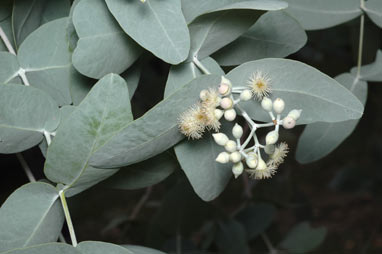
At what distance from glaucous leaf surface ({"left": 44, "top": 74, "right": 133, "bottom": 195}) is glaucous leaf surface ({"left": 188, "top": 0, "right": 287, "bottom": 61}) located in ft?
0.55

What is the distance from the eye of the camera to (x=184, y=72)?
905 millimetres

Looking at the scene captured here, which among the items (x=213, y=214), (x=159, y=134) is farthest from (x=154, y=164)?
(x=213, y=214)

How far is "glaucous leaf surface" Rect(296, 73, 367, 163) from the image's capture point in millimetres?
1158

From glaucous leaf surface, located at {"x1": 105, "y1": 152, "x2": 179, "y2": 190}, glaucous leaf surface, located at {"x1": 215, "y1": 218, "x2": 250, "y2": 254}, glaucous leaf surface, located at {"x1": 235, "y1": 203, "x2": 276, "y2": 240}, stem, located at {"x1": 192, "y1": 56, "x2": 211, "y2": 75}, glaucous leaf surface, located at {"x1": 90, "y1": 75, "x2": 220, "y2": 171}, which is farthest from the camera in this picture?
glaucous leaf surface, located at {"x1": 235, "y1": 203, "x2": 276, "y2": 240}

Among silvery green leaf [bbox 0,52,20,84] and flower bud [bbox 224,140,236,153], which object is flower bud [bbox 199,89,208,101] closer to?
flower bud [bbox 224,140,236,153]

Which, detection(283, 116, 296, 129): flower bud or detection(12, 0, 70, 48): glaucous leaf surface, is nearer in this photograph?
detection(283, 116, 296, 129): flower bud

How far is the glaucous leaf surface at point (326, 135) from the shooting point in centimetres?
116

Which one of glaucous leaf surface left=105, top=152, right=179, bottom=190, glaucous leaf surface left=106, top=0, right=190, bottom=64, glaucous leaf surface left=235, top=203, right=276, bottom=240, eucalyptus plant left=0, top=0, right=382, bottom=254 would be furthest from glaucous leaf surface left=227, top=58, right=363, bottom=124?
glaucous leaf surface left=235, top=203, right=276, bottom=240

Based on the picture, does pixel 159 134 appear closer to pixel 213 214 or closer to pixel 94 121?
pixel 94 121

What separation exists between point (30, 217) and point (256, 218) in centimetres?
146

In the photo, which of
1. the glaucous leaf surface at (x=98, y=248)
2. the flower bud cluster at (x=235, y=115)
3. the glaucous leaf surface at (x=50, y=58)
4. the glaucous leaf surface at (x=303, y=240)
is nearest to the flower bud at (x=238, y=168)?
the flower bud cluster at (x=235, y=115)

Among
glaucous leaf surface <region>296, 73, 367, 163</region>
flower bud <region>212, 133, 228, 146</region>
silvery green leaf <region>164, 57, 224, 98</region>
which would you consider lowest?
A: glaucous leaf surface <region>296, 73, 367, 163</region>

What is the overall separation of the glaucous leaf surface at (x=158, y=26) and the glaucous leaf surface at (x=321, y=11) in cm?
29

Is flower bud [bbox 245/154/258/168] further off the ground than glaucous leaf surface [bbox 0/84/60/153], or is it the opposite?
glaucous leaf surface [bbox 0/84/60/153]
